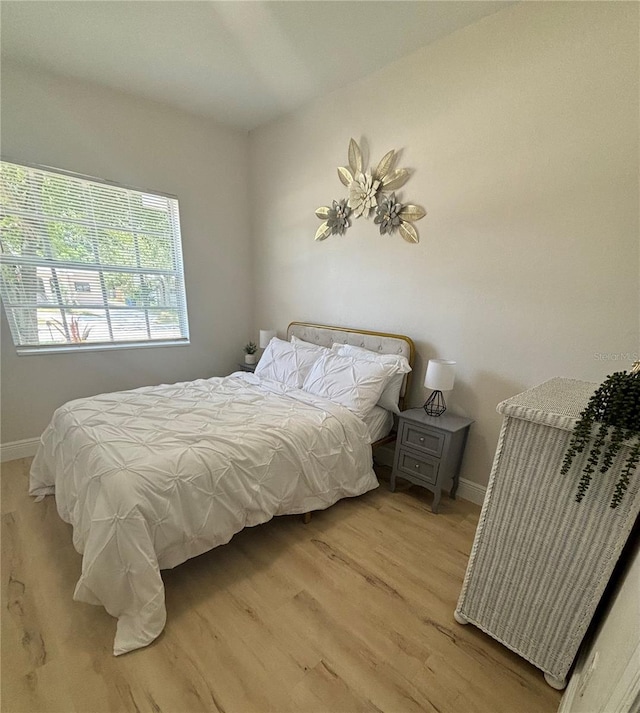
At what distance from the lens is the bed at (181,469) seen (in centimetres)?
131

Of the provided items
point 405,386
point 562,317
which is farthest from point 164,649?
point 562,317

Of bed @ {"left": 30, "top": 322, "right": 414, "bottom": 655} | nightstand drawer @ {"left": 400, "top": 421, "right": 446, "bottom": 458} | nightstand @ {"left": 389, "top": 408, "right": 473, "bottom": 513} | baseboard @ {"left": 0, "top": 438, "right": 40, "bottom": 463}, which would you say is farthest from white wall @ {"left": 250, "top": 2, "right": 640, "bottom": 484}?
baseboard @ {"left": 0, "top": 438, "right": 40, "bottom": 463}

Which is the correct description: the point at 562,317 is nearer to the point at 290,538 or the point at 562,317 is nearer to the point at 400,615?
the point at 400,615

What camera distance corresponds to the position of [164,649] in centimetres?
128

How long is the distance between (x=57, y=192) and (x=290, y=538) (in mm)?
3207

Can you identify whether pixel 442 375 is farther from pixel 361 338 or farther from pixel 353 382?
pixel 361 338

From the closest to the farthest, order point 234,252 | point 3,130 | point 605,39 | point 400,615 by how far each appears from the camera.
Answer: point 400,615 → point 605,39 → point 3,130 → point 234,252

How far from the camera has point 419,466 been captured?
2.20 metres

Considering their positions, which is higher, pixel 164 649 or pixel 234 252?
pixel 234 252

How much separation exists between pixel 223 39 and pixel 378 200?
1.47 m

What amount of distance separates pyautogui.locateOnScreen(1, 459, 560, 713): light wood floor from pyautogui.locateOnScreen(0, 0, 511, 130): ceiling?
123 inches

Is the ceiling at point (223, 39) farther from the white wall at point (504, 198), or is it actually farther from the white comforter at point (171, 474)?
the white comforter at point (171, 474)

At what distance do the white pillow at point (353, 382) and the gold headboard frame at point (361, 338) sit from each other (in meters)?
0.24

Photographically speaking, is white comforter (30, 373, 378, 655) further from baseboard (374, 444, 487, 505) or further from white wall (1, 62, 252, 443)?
Result: white wall (1, 62, 252, 443)
